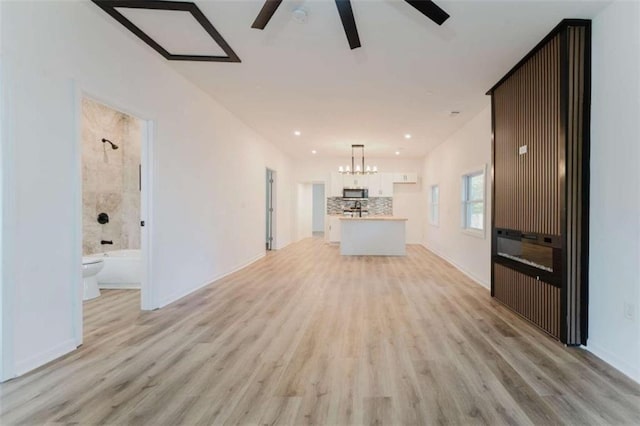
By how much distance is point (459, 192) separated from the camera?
19.3 feet

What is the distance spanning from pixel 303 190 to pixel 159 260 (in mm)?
7447

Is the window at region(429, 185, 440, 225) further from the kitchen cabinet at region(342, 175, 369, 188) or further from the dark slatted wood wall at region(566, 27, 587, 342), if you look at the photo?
the dark slatted wood wall at region(566, 27, 587, 342)

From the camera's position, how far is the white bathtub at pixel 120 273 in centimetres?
432

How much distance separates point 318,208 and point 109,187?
9726 millimetres

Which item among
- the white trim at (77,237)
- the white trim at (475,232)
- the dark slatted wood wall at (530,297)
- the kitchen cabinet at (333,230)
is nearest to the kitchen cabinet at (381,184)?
the kitchen cabinet at (333,230)

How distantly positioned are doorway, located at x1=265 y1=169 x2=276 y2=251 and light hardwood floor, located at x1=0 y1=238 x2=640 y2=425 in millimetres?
4717

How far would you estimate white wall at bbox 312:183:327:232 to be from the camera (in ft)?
45.9

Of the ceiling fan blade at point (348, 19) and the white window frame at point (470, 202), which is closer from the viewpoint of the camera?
the ceiling fan blade at point (348, 19)

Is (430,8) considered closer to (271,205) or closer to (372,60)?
(372,60)

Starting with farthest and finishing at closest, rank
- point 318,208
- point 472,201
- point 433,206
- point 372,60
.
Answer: point 318,208 < point 433,206 < point 472,201 < point 372,60

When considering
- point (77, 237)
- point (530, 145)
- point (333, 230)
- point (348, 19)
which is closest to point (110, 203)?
point (77, 237)

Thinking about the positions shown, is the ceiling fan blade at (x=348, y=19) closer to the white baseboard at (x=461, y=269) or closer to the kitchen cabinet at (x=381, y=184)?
the white baseboard at (x=461, y=269)

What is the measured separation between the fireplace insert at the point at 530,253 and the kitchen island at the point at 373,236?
11.2ft

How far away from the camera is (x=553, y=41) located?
2707 mm
